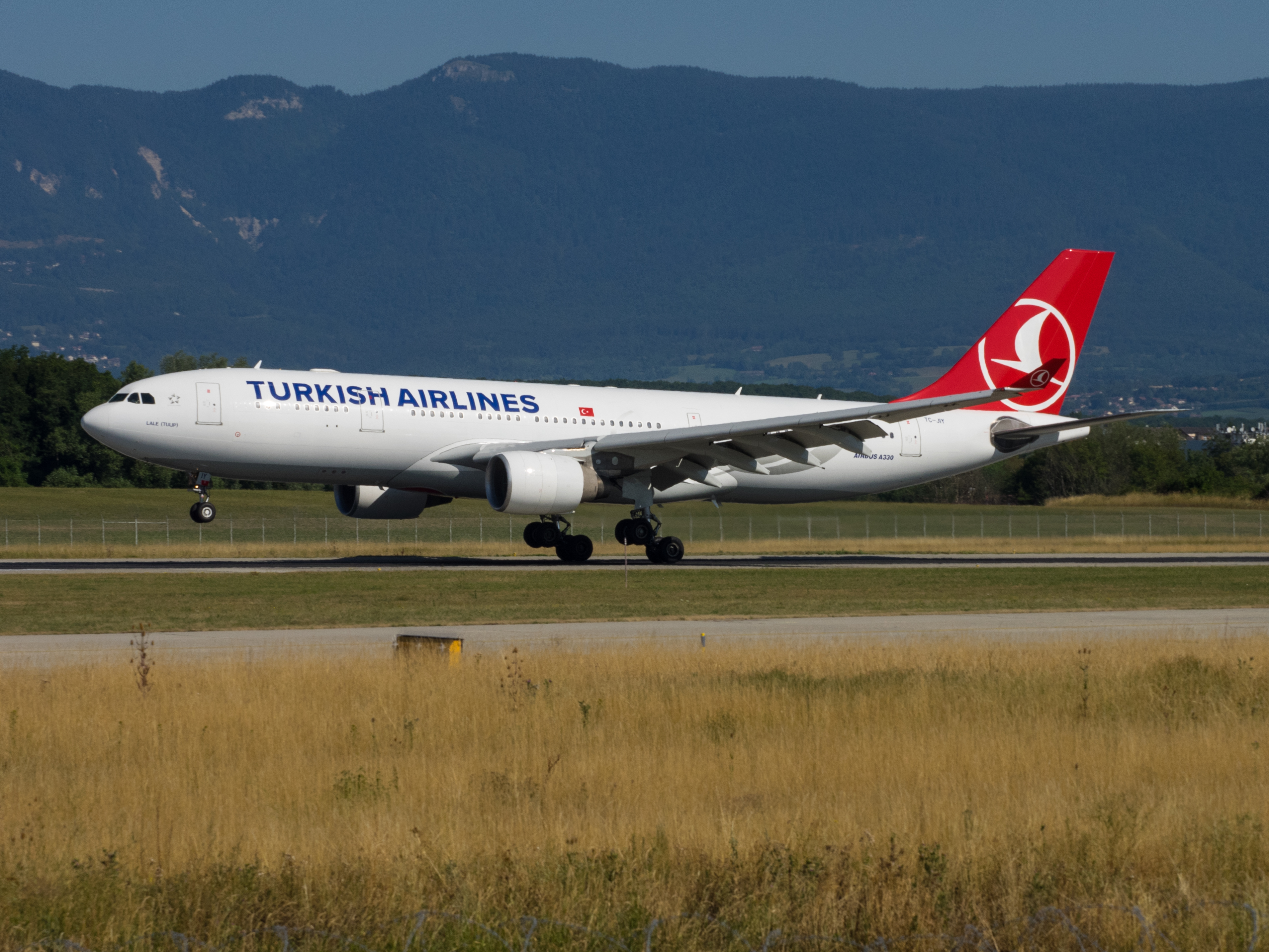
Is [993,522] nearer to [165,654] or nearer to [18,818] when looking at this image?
[165,654]

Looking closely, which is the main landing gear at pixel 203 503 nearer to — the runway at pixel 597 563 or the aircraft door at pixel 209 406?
the aircraft door at pixel 209 406

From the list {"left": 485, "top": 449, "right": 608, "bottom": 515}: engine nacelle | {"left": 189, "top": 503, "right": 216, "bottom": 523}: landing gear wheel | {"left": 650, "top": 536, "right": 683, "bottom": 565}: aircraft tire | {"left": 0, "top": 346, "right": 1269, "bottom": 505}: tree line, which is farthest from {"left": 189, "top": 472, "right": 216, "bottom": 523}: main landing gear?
{"left": 0, "top": 346, "right": 1269, "bottom": 505}: tree line

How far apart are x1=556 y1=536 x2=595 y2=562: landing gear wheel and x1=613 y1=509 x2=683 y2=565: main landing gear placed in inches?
36.5

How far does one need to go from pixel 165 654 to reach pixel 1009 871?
15212 mm

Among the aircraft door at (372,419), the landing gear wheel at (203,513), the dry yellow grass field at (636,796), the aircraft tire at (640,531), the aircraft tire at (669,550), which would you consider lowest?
the dry yellow grass field at (636,796)

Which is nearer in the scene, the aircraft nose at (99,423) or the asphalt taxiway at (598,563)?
the aircraft nose at (99,423)

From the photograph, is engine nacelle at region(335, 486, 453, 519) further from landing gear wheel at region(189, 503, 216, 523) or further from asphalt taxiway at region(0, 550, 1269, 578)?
landing gear wheel at region(189, 503, 216, 523)

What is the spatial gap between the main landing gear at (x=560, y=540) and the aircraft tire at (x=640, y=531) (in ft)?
3.91

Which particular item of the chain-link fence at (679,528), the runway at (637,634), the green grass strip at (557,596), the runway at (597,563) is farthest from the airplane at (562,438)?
the chain-link fence at (679,528)

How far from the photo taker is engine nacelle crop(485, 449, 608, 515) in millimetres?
37906

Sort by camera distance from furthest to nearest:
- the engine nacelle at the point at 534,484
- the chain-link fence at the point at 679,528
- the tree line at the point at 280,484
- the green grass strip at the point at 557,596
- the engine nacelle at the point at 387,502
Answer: the tree line at the point at 280,484 → the chain-link fence at the point at 679,528 → the engine nacelle at the point at 387,502 → the engine nacelle at the point at 534,484 → the green grass strip at the point at 557,596

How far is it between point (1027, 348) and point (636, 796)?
131 ft

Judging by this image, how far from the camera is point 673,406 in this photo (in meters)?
45.0

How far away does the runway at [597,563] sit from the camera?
4144 cm
